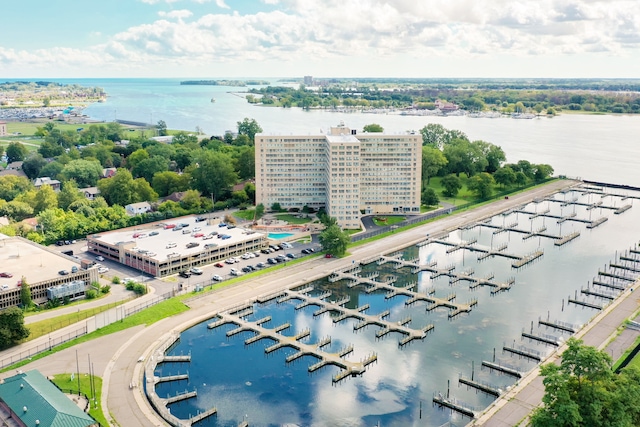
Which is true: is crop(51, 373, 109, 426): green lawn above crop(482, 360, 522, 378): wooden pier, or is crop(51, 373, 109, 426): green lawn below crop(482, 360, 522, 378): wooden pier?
above

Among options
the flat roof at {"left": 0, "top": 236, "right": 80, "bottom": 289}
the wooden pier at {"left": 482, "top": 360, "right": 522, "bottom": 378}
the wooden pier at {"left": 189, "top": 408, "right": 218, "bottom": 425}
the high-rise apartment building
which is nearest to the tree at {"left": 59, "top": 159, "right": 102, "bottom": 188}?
the high-rise apartment building

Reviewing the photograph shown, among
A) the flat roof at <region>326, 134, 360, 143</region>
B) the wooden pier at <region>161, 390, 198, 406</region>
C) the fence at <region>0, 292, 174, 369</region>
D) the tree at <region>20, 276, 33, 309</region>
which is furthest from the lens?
the flat roof at <region>326, 134, 360, 143</region>

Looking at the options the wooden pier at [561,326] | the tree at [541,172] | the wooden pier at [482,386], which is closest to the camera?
the wooden pier at [482,386]

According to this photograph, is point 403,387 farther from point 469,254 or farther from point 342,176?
point 342,176

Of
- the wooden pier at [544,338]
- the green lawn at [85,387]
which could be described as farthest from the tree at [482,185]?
the green lawn at [85,387]

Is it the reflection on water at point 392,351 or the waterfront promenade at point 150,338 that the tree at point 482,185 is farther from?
the reflection on water at point 392,351

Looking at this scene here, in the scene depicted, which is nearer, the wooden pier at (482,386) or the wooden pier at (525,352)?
the wooden pier at (482,386)

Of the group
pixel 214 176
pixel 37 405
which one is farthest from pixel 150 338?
pixel 214 176

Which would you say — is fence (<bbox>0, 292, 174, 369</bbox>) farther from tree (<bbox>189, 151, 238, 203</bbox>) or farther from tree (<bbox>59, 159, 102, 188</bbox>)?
tree (<bbox>59, 159, 102, 188</bbox>)

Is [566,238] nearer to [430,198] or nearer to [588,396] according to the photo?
[430,198]
